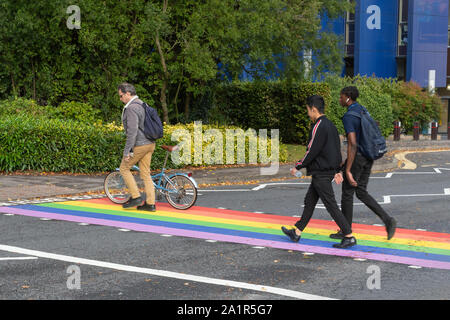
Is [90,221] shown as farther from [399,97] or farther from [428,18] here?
[428,18]

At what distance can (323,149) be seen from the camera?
721 cm

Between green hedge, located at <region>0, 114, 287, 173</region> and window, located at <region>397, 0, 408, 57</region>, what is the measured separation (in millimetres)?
32363

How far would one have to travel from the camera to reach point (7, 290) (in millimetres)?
5445

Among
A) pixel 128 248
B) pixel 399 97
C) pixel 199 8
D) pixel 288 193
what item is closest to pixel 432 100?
pixel 399 97

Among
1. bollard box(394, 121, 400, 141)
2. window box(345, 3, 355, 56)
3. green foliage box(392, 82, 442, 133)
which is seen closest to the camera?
bollard box(394, 121, 400, 141)

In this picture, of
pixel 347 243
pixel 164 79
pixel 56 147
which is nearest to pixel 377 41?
pixel 164 79

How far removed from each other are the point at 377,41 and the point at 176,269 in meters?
38.6

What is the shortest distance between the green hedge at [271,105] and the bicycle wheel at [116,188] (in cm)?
1227

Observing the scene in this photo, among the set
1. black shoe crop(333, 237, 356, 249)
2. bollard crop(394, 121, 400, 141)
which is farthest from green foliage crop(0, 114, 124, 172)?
bollard crop(394, 121, 400, 141)

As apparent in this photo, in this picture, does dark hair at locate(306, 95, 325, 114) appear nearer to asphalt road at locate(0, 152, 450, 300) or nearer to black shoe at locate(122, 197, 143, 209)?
asphalt road at locate(0, 152, 450, 300)

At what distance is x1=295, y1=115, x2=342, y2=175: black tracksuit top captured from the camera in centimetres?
719

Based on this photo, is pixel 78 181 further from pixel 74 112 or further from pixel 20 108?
pixel 74 112

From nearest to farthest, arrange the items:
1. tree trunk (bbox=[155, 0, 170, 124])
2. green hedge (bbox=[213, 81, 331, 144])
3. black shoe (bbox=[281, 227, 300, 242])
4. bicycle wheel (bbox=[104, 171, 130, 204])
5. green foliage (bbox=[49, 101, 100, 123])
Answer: black shoe (bbox=[281, 227, 300, 242]) < bicycle wheel (bbox=[104, 171, 130, 204]) < green foliage (bbox=[49, 101, 100, 123]) < tree trunk (bbox=[155, 0, 170, 124]) < green hedge (bbox=[213, 81, 331, 144])

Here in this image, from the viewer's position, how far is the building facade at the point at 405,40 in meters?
41.2
